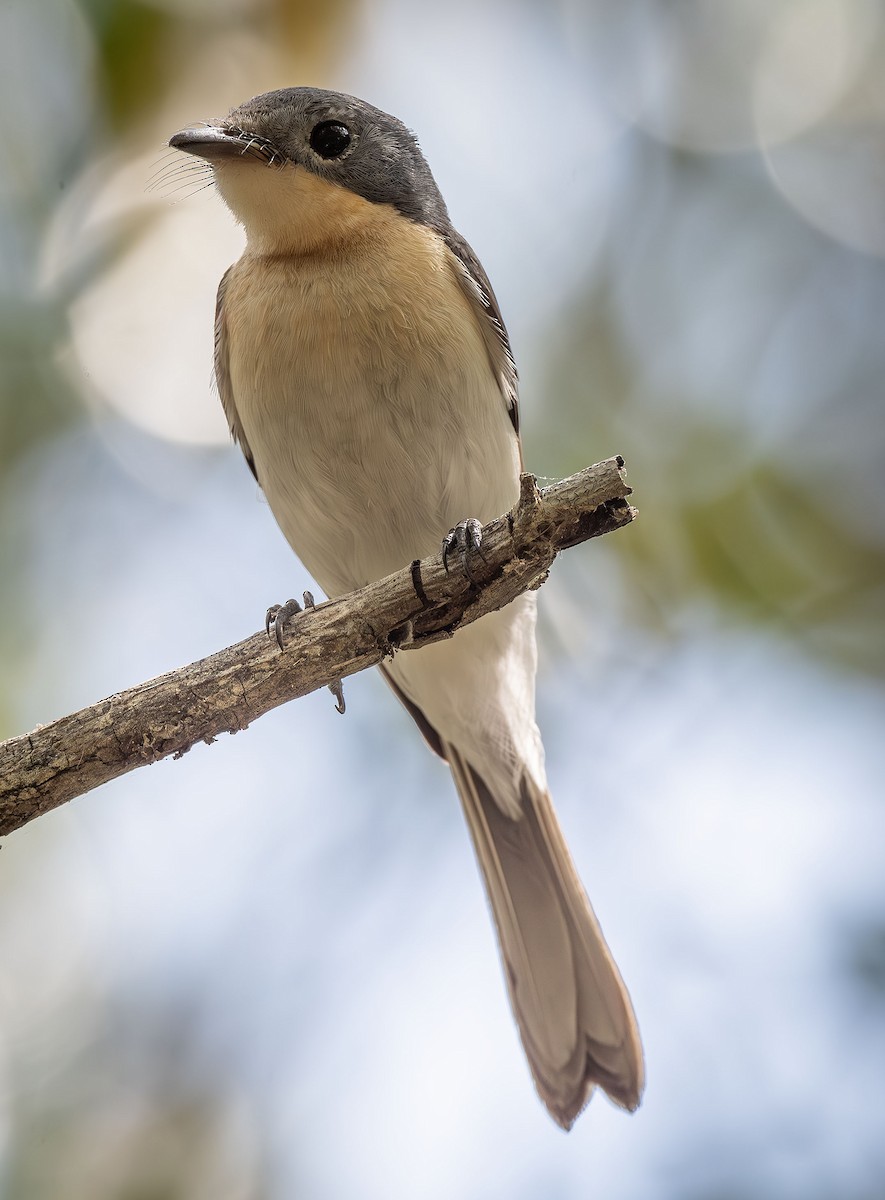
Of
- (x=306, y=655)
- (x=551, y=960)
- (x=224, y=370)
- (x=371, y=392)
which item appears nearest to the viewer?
(x=306, y=655)

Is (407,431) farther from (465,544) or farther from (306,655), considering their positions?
(306,655)

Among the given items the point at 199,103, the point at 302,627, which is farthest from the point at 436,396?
the point at 199,103

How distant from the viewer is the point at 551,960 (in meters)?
4.13

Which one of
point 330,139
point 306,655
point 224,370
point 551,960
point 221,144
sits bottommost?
point 551,960

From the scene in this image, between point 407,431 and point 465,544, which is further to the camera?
point 407,431

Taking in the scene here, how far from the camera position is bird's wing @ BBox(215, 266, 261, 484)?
3.85 m

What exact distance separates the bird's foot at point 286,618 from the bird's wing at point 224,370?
71 cm

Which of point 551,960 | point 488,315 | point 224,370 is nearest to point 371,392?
point 488,315

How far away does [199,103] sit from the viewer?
4.64 m

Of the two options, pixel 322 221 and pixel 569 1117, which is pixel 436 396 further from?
pixel 569 1117

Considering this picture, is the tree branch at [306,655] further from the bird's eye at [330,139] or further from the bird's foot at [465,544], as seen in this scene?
the bird's eye at [330,139]

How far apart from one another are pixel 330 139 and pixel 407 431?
1.13m

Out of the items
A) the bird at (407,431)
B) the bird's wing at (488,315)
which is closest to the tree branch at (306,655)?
the bird at (407,431)

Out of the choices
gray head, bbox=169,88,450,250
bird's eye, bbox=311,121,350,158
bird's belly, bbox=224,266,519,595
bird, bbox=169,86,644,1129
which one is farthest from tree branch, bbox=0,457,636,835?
bird's eye, bbox=311,121,350,158
